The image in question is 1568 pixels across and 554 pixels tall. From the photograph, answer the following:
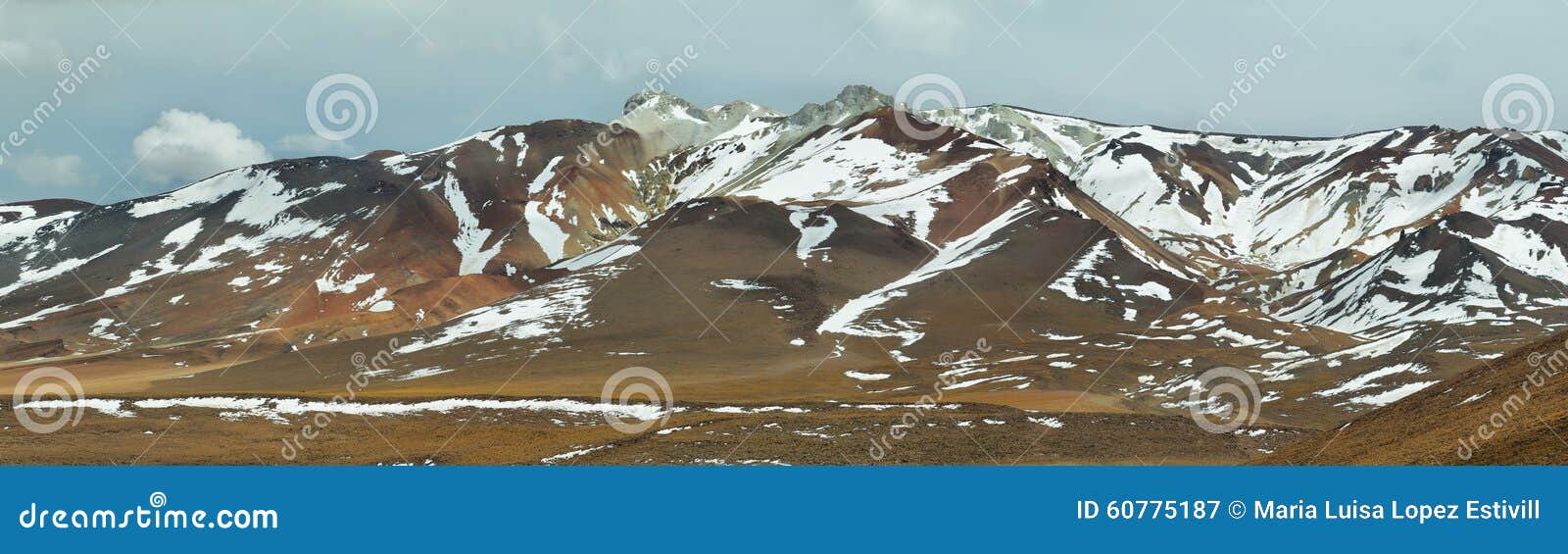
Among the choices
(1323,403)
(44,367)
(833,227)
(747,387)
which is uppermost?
(833,227)

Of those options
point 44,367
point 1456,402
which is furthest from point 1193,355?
point 44,367

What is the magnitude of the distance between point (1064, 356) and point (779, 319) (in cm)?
4114

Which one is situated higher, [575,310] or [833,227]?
[833,227]

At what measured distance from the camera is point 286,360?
138 m

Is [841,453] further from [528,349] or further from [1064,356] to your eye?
[528,349]
